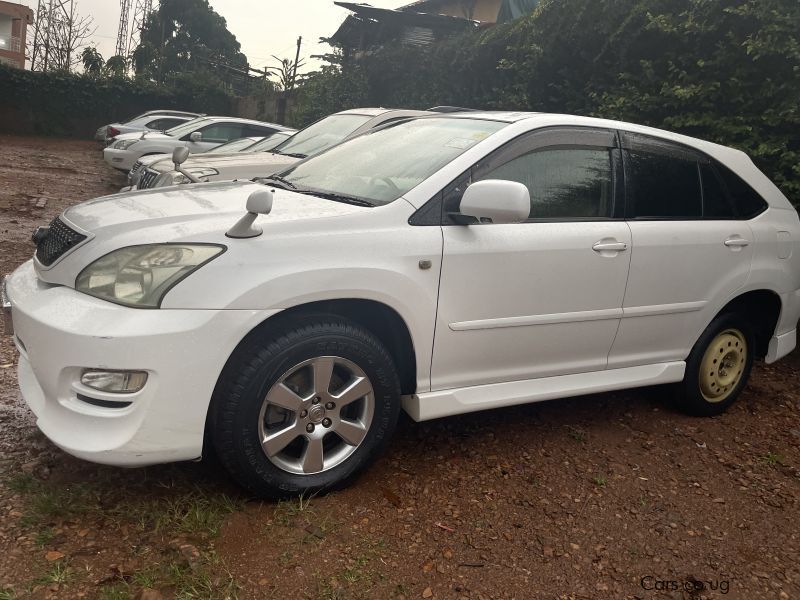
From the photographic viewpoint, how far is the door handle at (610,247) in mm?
3502

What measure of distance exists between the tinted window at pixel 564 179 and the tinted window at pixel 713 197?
781 millimetres

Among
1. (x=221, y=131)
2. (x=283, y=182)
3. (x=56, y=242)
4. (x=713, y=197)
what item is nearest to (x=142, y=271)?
(x=56, y=242)

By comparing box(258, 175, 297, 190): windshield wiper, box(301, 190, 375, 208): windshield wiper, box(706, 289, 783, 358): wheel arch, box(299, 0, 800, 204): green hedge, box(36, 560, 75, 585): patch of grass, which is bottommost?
box(36, 560, 75, 585): patch of grass

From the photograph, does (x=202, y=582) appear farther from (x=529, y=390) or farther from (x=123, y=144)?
(x=123, y=144)

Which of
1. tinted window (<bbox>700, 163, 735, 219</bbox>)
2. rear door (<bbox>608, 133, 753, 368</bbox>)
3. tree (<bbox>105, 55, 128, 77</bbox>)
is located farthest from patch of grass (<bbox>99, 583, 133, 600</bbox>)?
tree (<bbox>105, 55, 128, 77</bbox>)

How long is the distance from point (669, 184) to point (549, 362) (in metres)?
1.27

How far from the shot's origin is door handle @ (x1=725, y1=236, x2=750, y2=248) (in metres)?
4.04

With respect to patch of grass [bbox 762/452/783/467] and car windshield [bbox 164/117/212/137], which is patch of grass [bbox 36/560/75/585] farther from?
car windshield [bbox 164/117/212/137]

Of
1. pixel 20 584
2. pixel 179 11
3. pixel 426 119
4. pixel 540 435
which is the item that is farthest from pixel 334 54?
pixel 179 11

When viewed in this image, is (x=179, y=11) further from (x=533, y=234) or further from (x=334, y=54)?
(x=533, y=234)

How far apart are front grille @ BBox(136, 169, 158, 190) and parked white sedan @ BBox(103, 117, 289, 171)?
13.4 ft

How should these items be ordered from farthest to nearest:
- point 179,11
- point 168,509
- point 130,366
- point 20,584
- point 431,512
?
point 179,11, point 431,512, point 168,509, point 130,366, point 20,584

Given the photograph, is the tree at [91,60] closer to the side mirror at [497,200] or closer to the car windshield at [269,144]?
the car windshield at [269,144]

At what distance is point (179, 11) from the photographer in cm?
4772
